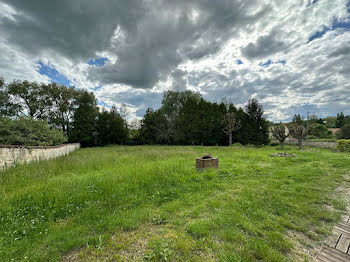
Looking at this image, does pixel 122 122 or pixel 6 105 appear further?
pixel 122 122

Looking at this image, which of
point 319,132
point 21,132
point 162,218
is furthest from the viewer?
point 319,132

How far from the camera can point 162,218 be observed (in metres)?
2.84

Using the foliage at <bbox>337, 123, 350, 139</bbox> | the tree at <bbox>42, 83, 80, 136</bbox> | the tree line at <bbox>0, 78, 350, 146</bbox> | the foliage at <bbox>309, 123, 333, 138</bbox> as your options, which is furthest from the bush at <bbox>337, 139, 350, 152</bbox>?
the tree at <bbox>42, 83, 80, 136</bbox>

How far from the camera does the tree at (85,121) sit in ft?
80.7

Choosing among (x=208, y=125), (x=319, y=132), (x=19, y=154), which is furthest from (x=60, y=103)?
(x=319, y=132)

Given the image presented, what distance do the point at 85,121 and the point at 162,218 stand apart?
27.5 m

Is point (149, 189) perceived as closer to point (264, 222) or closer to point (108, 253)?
point (108, 253)

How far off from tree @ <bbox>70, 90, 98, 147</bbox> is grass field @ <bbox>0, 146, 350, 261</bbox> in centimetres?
2261

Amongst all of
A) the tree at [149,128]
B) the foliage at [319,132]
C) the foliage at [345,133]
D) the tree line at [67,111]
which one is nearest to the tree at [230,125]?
the tree at [149,128]

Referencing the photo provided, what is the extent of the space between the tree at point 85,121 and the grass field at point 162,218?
22.6m

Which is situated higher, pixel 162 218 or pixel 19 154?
pixel 19 154

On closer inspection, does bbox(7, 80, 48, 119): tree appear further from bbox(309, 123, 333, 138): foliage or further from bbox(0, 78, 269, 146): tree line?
bbox(309, 123, 333, 138): foliage

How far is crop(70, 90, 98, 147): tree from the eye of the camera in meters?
24.6

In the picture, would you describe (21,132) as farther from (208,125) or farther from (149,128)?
(208,125)
